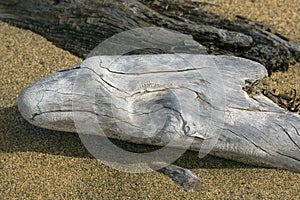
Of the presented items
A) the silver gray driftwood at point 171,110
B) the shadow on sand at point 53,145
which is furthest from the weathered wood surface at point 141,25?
the shadow on sand at point 53,145

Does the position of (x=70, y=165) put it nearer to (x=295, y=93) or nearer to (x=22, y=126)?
(x=22, y=126)

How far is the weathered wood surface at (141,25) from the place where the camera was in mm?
4441

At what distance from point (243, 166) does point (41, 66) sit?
1971 millimetres

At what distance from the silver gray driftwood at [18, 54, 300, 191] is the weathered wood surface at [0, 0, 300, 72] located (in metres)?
0.86

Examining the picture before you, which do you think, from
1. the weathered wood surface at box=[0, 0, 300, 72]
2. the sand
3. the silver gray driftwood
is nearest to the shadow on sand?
the sand

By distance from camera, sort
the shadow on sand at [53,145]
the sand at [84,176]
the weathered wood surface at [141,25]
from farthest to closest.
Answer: the weathered wood surface at [141,25]
the shadow on sand at [53,145]
the sand at [84,176]

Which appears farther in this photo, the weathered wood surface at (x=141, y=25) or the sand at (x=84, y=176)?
the weathered wood surface at (x=141, y=25)

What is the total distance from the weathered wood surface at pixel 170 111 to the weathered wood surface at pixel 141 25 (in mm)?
862

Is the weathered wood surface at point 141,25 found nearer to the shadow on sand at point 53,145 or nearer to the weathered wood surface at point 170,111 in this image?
the weathered wood surface at point 170,111

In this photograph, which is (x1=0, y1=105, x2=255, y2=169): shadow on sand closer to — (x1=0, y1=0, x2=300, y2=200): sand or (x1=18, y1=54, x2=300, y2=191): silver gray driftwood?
(x1=0, y1=0, x2=300, y2=200): sand

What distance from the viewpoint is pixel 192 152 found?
3676mm

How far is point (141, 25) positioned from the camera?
460cm

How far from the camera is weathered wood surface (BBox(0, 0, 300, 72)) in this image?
4.44m

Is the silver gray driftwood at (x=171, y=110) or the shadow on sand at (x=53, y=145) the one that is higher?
the silver gray driftwood at (x=171, y=110)
